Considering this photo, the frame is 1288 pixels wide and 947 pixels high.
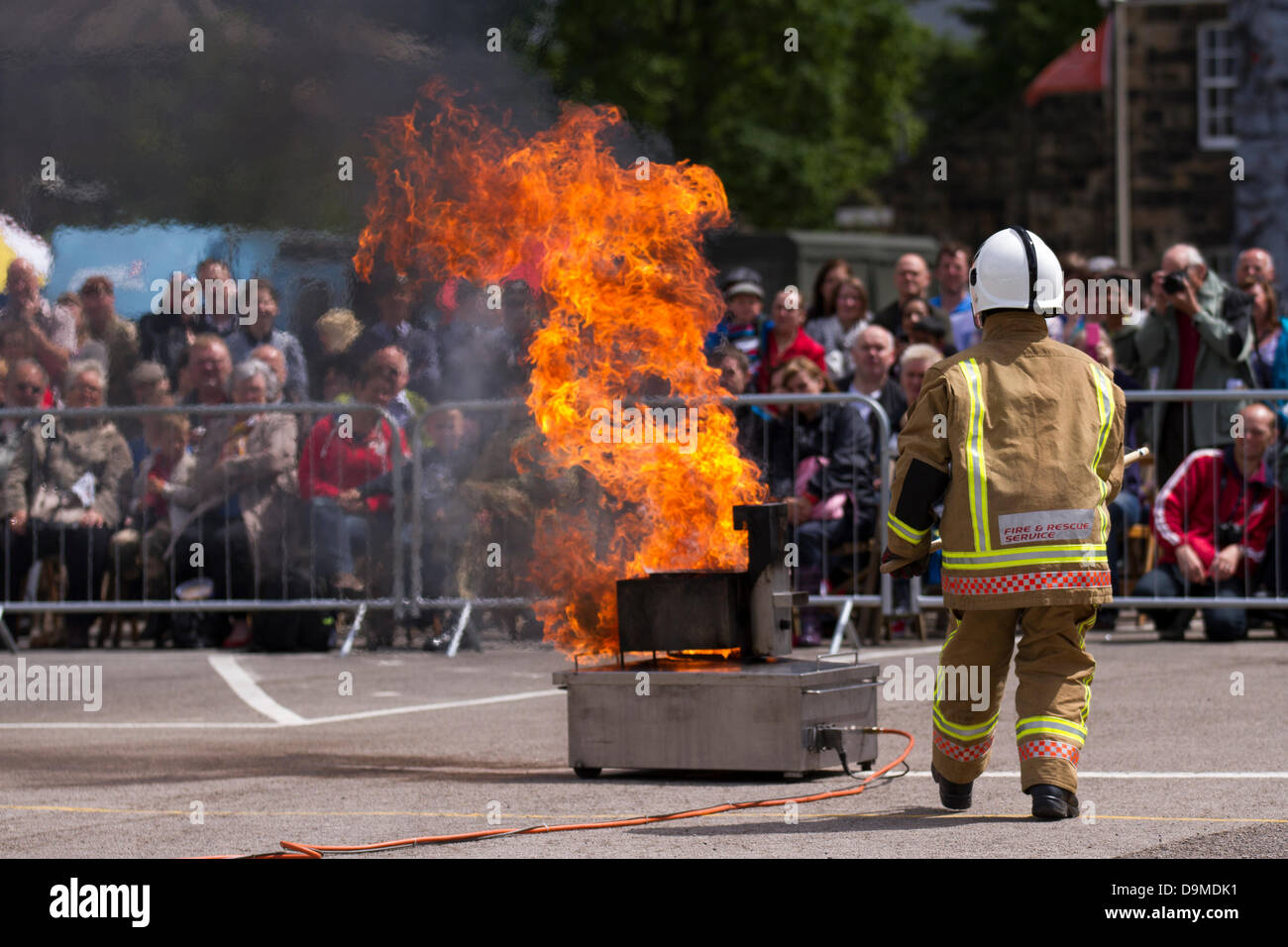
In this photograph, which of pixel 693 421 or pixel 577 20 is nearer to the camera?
pixel 693 421

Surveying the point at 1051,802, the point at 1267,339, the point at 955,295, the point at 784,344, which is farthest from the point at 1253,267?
the point at 1051,802

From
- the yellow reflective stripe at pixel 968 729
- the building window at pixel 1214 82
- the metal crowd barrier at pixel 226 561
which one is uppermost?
the building window at pixel 1214 82

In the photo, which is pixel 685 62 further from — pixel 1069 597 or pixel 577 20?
pixel 1069 597

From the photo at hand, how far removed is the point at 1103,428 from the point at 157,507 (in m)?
7.58

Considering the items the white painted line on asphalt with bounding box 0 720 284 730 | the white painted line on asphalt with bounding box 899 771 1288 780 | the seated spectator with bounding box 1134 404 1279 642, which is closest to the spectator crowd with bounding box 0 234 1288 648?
the seated spectator with bounding box 1134 404 1279 642

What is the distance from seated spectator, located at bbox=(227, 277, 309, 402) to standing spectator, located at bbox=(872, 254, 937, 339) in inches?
159

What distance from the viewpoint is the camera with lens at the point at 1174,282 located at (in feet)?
40.9

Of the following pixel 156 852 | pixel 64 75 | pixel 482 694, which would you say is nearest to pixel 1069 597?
pixel 156 852

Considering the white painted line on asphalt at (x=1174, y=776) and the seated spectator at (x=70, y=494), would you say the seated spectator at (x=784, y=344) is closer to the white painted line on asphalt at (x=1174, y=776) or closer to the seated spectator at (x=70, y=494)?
the seated spectator at (x=70, y=494)

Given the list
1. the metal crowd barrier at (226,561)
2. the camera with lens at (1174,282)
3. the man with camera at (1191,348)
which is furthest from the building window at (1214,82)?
the metal crowd barrier at (226,561)

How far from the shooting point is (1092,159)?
43.4m

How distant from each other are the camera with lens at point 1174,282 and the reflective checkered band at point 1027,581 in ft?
20.3

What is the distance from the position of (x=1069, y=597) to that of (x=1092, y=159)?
3836cm

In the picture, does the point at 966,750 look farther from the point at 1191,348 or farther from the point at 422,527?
the point at 1191,348
